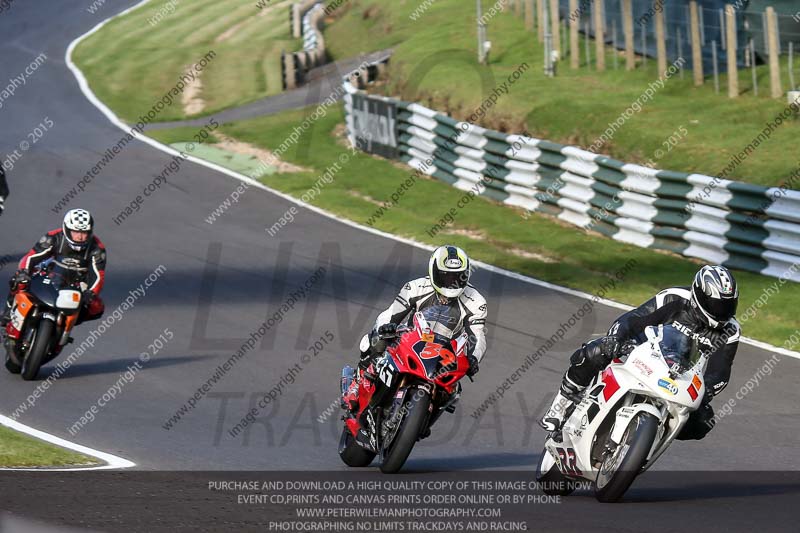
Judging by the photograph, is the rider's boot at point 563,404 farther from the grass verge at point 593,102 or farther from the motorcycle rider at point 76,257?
the grass verge at point 593,102

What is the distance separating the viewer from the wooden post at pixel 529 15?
34.3 meters

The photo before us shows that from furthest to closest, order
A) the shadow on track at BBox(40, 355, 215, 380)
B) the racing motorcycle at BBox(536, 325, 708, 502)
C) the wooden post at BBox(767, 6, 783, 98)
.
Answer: the wooden post at BBox(767, 6, 783, 98) → the shadow on track at BBox(40, 355, 215, 380) → the racing motorcycle at BBox(536, 325, 708, 502)

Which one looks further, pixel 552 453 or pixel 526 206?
pixel 526 206

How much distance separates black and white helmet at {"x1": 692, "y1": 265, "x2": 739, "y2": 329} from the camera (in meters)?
8.07

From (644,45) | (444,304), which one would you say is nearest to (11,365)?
(444,304)

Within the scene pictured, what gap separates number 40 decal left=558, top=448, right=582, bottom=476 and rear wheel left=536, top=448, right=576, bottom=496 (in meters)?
0.19

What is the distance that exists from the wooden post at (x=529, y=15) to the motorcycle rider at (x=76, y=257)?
885 inches

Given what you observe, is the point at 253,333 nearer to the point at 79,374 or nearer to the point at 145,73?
the point at 79,374

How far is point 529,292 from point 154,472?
9.10 meters

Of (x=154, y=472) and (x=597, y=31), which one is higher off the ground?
(x=154, y=472)

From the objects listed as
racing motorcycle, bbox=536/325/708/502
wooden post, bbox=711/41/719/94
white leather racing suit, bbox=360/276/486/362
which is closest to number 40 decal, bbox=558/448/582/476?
racing motorcycle, bbox=536/325/708/502

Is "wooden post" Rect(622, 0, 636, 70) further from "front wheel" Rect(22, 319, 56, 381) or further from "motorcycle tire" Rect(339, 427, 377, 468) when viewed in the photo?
"motorcycle tire" Rect(339, 427, 377, 468)

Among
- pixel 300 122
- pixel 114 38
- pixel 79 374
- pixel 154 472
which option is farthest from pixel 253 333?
pixel 114 38

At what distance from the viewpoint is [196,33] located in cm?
4688
